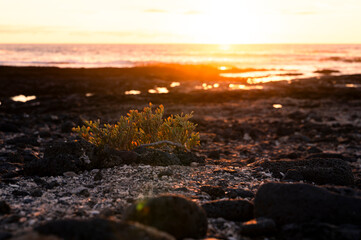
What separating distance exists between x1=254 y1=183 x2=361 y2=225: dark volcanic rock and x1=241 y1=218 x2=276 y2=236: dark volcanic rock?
0.15 meters

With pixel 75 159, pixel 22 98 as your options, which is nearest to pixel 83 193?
pixel 75 159

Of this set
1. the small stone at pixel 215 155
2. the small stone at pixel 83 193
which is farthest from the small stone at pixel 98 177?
the small stone at pixel 215 155

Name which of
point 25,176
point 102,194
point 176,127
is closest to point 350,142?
point 176,127

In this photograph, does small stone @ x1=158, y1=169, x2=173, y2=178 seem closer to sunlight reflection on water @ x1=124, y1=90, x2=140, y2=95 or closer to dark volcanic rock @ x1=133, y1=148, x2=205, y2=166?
dark volcanic rock @ x1=133, y1=148, x2=205, y2=166

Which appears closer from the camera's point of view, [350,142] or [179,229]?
[179,229]

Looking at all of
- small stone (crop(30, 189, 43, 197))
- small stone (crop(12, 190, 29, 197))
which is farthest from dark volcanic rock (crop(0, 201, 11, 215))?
small stone (crop(12, 190, 29, 197))

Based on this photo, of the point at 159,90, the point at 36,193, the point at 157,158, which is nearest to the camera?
the point at 36,193

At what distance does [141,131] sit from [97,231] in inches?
208

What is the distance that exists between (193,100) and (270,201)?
18.8m

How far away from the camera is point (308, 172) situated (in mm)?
6375

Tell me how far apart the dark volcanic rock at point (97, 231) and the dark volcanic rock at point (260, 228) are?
1369 mm

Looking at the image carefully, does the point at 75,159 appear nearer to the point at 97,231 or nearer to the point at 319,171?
the point at 97,231

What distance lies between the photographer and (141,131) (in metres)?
8.21

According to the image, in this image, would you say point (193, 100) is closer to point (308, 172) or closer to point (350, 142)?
point (350, 142)
